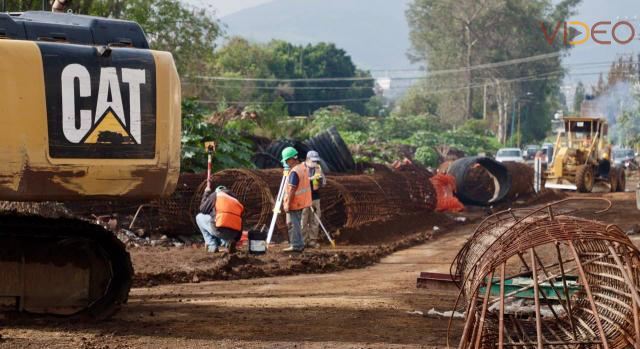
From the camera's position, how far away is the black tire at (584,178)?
117ft

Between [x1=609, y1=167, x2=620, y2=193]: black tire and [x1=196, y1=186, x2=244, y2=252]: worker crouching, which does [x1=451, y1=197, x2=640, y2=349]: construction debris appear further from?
[x1=609, y1=167, x2=620, y2=193]: black tire

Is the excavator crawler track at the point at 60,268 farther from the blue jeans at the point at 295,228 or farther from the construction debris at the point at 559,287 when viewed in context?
the blue jeans at the point at 295,228

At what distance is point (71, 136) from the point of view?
8859mm

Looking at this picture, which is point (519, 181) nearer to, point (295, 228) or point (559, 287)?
point (295, 228)

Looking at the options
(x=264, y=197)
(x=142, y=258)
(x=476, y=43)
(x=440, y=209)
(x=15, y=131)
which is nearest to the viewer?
(x=15, y=131)

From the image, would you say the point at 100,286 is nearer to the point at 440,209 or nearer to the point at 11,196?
the point at 11,196

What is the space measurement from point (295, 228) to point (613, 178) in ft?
79.5

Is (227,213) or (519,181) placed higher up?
(227,213)

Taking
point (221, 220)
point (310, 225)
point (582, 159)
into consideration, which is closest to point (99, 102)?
point (221, 220)

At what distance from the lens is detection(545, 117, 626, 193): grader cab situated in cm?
3659

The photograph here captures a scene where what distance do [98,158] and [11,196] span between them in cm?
80

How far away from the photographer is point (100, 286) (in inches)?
399

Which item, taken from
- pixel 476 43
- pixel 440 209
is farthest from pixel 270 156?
pixel 476 43

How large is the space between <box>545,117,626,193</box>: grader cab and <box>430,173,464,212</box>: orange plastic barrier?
29.1ft
